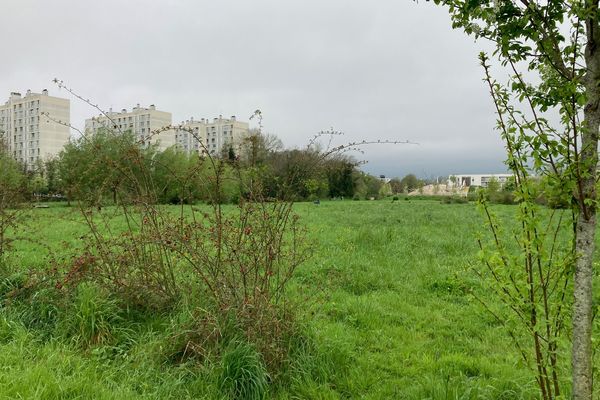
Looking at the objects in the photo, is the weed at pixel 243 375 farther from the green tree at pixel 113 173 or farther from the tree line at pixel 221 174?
the green tree at pixel 113 173

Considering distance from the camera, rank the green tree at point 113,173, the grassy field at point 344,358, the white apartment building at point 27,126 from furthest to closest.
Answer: the white apartment building at point 27,126, the green tree at point 113,173, the grassy field at point 344,358

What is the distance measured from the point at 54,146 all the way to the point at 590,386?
111307 mm

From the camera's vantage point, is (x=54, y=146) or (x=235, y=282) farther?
(x=54, y=146)

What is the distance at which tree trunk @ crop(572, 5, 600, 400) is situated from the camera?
215cm

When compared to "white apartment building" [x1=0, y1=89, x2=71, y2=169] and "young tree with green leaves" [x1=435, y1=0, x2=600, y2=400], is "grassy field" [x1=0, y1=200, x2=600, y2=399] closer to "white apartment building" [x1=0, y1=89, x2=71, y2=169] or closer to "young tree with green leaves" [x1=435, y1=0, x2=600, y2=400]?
"young tree with green leaves" [x1=435, y1=0, x2=600, y2=400]

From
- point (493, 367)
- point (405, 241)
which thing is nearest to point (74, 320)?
point (493, 367)

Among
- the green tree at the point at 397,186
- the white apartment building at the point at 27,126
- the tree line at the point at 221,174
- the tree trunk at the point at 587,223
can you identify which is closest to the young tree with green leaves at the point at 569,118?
the tree trunk at the point at 587,223

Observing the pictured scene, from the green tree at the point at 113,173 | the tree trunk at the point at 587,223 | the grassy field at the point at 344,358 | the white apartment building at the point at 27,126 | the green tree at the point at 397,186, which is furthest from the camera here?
the white apartment building at the point at 27,126

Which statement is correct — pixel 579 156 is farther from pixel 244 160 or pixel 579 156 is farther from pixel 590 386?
pixel 244 160

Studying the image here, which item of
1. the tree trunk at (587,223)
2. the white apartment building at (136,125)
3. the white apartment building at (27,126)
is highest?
the white apartment building at (27,126)

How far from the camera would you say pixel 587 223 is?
7.16ft

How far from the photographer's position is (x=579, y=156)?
2176 millimetres

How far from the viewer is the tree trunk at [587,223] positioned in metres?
2.15

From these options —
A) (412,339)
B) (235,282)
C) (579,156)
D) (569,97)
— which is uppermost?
(569,97)
